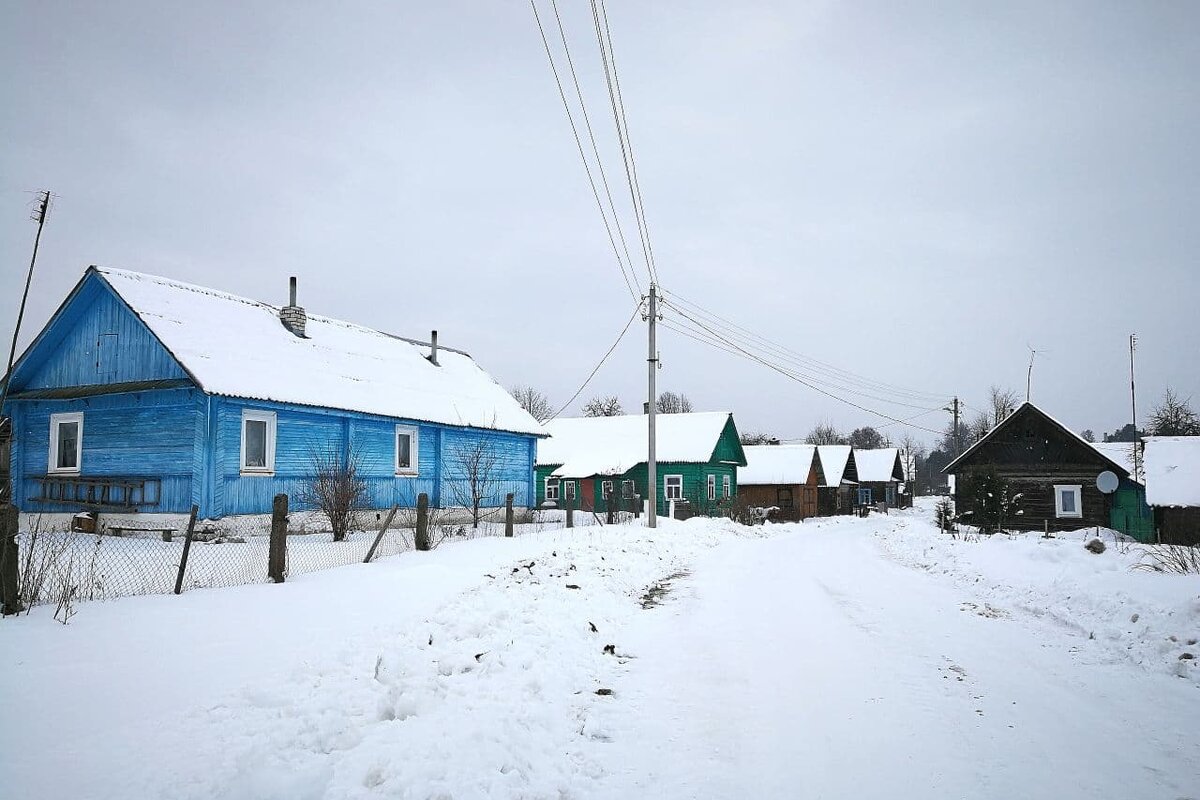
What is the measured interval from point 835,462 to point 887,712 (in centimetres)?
Result: 5837

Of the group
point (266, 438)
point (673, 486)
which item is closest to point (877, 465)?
point (673, 486)

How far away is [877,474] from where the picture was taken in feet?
242

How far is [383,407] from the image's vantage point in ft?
73.0

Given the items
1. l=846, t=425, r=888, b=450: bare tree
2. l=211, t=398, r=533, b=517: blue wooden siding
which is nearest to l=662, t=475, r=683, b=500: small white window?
l=211, t=398, r=533, b=517: blue wooden siding

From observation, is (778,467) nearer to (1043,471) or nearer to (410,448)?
(1043,471)

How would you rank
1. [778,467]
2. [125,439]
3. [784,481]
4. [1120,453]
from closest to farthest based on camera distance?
[125,439] → [1120,453] → [784,481] → [778,467]

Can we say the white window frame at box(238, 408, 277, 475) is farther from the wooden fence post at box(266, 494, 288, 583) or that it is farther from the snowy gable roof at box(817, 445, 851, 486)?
the snowy gable roof at box(817, 445, 851, 486)

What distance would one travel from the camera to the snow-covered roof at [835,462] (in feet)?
196

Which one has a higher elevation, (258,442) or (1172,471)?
(258,442)

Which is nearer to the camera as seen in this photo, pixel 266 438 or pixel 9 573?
pixel 9 573

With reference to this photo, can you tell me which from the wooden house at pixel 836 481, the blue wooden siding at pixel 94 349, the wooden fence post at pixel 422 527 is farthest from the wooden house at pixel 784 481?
the blue wooden siding at pixel 94 349

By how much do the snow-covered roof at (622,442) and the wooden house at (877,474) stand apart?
3711 centimetres

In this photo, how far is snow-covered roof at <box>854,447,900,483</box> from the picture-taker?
73375 mm

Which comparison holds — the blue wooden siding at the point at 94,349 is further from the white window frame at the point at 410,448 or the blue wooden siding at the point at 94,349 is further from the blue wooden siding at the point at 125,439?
→ the white window frame at the point at 410,448
